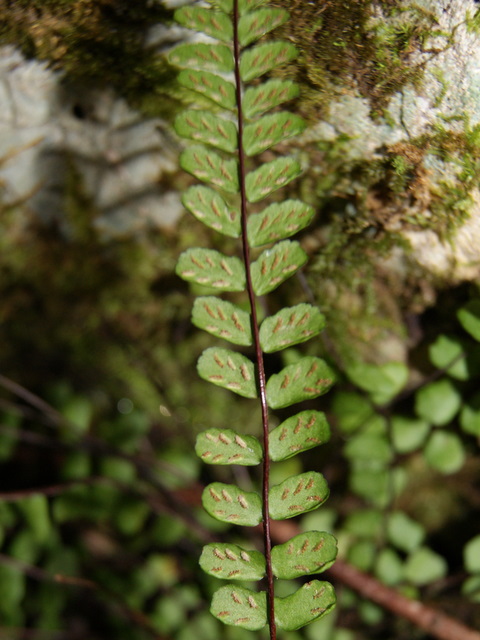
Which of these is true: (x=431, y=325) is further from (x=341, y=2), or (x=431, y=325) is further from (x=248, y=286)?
(x=341, y=2)

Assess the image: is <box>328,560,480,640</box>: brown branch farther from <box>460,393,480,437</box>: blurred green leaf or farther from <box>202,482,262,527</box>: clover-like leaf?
<box>202,482,262,527</box>: clover-like leaf

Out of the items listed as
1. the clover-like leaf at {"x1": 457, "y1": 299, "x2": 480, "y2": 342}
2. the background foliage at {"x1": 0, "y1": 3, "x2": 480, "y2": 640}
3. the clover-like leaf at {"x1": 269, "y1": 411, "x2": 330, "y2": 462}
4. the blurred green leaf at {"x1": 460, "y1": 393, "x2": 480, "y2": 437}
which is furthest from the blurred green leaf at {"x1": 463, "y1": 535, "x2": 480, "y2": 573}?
the clover-like leaf at {"x1": 269, "y1": 411, "x2": 330, "y2": 462}

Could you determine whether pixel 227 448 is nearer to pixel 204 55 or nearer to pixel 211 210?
pixel 211 210

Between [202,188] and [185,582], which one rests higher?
[202,188]

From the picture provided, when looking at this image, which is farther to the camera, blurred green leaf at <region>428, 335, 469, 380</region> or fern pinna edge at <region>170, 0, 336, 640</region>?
blurred green leaf at <region>428, 335, 469, 380</region>

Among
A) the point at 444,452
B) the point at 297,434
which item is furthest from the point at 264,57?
the point at 444,452

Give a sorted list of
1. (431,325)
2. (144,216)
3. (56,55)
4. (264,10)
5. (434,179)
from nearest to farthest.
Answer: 1. (264,10)
2. (434,179)
3. (56,55)
4. (431,325)
5. (144,216)

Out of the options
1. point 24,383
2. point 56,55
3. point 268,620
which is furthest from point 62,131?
point 268,620
